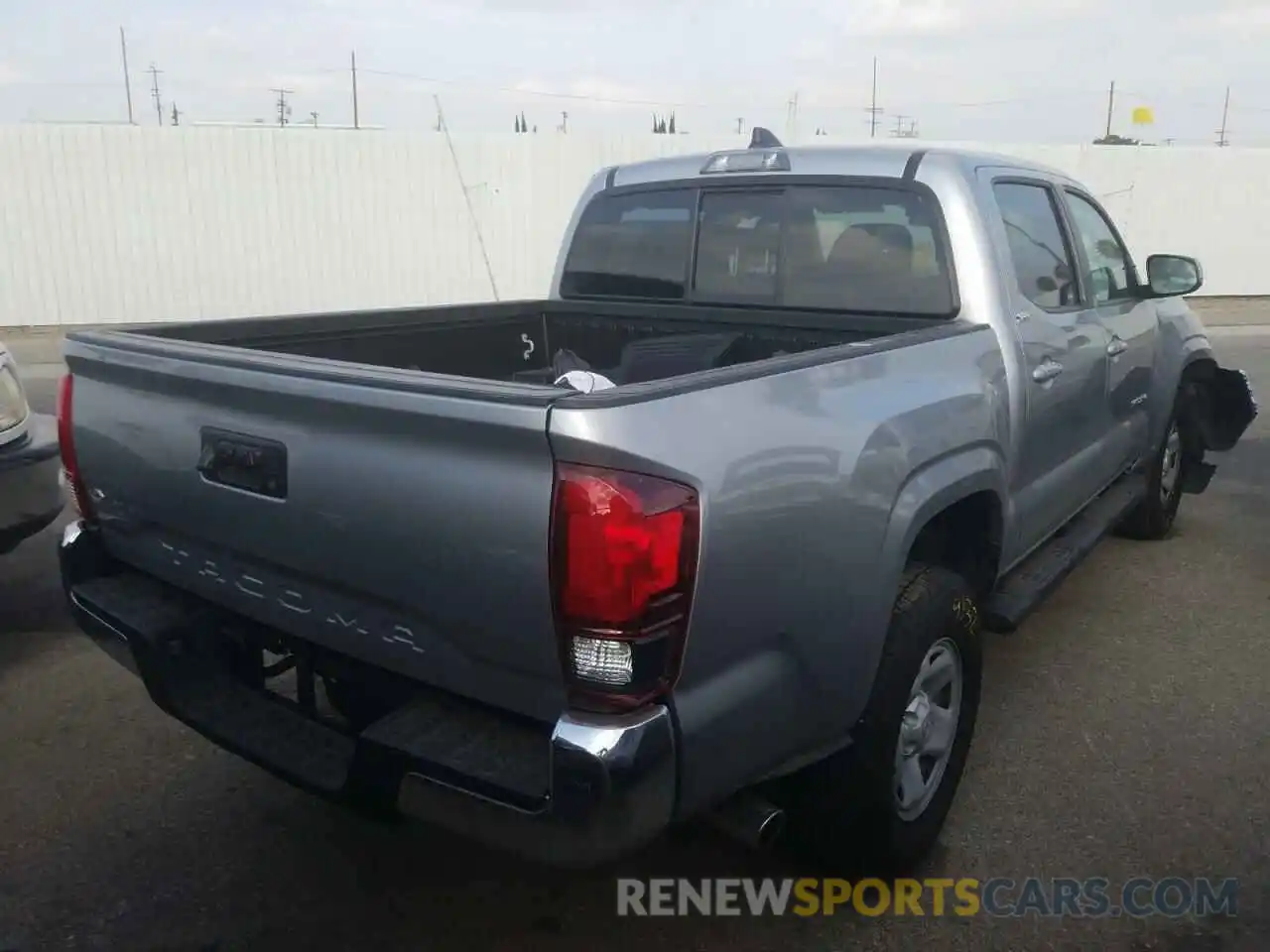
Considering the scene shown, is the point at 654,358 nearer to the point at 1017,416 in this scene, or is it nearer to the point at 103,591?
the point at 1017,416

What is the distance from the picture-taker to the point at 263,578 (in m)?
2.53

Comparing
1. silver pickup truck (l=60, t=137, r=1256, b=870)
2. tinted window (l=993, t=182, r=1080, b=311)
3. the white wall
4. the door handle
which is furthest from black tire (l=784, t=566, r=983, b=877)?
the white wall

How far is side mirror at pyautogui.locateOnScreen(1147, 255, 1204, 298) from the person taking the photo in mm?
4984

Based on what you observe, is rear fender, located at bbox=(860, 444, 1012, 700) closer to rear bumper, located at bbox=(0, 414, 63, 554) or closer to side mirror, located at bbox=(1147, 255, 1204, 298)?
side mirror, located at bbox=(1147, 255, 1204, 298)

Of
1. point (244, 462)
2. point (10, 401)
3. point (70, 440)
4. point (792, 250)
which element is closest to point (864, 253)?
point (792, 250)

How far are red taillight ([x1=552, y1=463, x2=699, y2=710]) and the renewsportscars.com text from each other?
111 cm

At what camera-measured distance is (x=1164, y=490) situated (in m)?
5.86

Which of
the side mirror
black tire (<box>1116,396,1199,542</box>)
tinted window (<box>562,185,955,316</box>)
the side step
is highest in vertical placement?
tinted window (<box>562,185,955,316</box>)

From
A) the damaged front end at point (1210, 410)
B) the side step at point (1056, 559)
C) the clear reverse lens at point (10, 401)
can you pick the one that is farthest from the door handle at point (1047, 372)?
the clear reverse lens at point (10, 401)

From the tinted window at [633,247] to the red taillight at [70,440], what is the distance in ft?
7.04

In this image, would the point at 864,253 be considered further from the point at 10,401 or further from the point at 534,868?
the point at 10,401

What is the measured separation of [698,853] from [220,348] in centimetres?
186

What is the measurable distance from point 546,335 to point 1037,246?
194 cm

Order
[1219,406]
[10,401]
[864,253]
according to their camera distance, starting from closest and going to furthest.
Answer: [864,253] → [10,401] → [1219,406]
